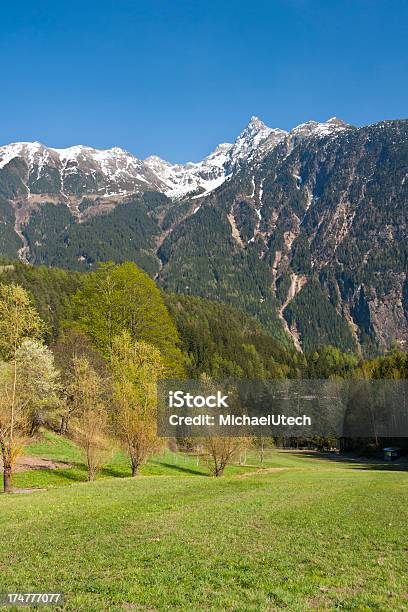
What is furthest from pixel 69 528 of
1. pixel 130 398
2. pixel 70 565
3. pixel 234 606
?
pixel 130 398

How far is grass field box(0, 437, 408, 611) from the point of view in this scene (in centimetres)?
1162

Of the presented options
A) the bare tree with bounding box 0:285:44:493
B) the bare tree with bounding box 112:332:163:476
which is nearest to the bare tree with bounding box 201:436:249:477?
the bare tree with bounding box 112:332:163:476

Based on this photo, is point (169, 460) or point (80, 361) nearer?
point (80, 361)

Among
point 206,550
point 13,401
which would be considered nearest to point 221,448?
point 13,401

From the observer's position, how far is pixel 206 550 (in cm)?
1592

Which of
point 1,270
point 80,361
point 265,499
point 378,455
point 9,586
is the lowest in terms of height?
point 378,455

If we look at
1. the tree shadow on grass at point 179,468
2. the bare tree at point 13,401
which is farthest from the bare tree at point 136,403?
the tree shadow on grass at point 179,468

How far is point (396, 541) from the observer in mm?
17938

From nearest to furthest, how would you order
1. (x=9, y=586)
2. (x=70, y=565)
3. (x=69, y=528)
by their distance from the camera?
(x=9, y=586) < (x=70, y=565) < (x=69, y=528)

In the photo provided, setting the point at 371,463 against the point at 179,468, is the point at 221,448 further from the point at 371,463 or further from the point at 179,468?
the point at 371,463

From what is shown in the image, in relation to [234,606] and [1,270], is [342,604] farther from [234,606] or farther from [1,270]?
[1,270]

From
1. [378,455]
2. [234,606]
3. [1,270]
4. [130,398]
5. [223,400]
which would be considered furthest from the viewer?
[1,270]

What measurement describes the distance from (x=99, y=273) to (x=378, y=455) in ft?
242

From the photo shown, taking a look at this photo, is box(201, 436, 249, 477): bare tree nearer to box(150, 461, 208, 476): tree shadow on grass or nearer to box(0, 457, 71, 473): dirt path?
box(150, 461, 208, 476): tree shadow on grass
